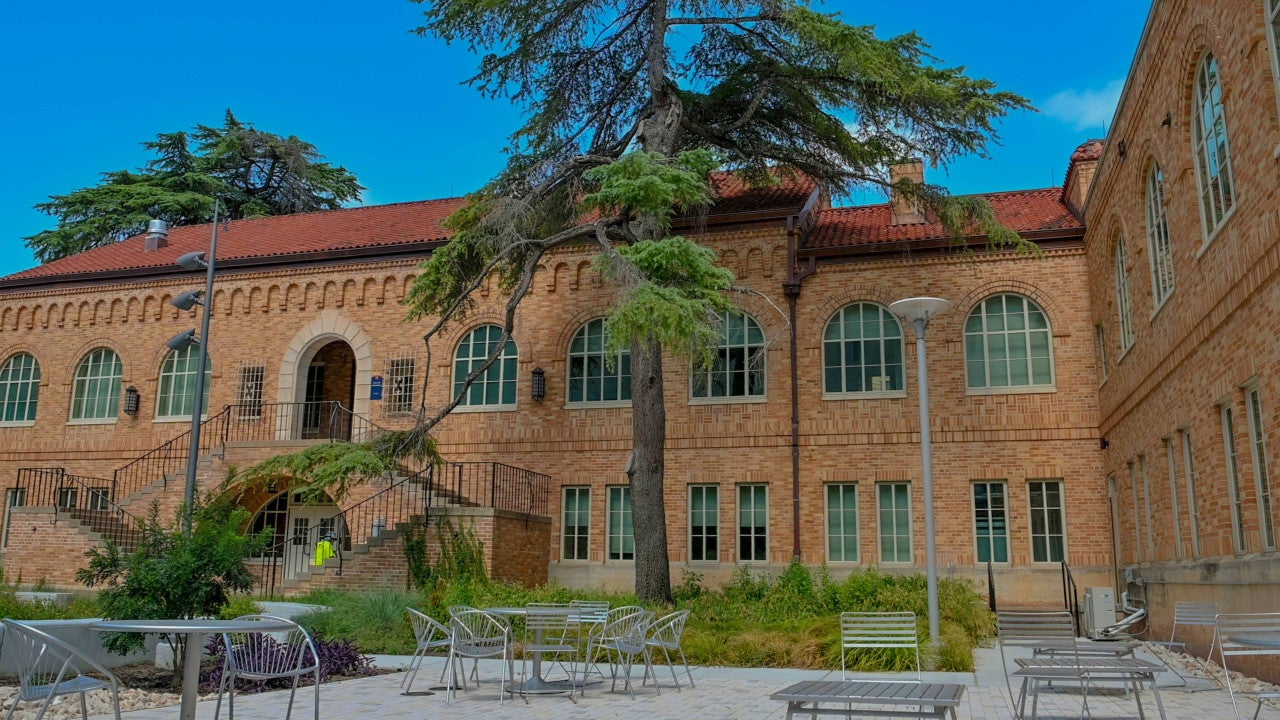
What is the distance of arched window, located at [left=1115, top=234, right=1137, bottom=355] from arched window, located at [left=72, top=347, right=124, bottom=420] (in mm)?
21417

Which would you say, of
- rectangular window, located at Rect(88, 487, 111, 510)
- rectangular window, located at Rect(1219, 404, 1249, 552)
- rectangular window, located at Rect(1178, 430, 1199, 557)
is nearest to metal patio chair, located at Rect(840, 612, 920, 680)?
rectangular window, located at Rect(1219, 404, 1249, 552)

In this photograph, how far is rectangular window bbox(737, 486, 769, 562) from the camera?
1944 cm

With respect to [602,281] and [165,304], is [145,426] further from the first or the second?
[602,281]

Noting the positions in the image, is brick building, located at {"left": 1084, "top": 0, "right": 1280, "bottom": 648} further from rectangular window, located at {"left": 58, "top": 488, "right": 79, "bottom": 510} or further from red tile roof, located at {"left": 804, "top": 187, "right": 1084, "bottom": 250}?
rectangular window, located at {"left": 58, "top": 488, "right": 79, "bottom": 510}

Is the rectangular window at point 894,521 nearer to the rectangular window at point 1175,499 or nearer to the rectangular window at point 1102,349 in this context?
the rectangular window at point 1102,349

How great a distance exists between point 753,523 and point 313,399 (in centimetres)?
1146

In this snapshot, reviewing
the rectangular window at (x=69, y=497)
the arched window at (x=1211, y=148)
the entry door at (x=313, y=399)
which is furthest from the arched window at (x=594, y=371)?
the rectangular window at (x=69, y=497)

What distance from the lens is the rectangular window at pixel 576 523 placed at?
20531mm

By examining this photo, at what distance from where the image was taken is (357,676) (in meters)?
11.2

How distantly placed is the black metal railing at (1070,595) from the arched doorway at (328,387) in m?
15.5

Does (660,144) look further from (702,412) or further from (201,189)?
(201,189)

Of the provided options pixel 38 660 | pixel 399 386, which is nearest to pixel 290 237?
pixel 399 386

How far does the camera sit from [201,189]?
39.8 m

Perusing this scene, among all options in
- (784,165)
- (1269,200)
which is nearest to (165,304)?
(784,165)
